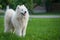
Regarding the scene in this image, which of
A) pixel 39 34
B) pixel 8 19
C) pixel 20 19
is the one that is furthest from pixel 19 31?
pixel 39 34

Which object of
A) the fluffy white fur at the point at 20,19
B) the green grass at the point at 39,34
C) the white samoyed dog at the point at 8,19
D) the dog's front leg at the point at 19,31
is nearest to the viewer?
the fluffy white fur at the point at 20,19

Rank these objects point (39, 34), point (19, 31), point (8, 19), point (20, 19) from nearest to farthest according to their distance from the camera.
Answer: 1. point (20, 19)
2. point (19, 31)
3. point (8, 19)
4. point (39, 34)

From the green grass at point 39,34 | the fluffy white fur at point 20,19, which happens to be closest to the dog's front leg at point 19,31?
the fluffy white fur at point 20,19

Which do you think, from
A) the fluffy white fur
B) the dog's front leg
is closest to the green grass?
the dog's front leg

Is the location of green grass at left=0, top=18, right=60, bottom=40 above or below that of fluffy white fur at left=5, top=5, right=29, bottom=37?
below

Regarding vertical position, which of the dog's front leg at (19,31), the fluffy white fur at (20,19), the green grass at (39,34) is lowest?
the green grass at (39,34)

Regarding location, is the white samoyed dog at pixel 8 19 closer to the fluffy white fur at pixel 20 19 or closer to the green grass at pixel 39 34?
the fluffy white fur at pixel 20 19

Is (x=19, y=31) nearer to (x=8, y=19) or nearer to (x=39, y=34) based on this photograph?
(x=8, y=19)

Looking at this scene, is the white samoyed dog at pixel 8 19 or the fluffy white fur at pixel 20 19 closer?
the fluffy white fur at pixel 20 19

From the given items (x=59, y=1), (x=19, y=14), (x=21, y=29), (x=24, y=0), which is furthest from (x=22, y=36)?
(x=59, y=1)

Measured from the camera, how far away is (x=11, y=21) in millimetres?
11125

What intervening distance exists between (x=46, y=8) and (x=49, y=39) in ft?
109

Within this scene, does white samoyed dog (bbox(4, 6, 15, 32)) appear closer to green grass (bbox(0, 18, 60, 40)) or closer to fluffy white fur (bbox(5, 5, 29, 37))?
→ fluffy white fur (bbox(5, 5, 29, 37))

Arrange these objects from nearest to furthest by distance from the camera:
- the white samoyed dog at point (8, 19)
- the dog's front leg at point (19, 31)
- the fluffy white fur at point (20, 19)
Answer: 1. the fluffy white fur at point (20, 19)
2. the dog's front leg at point (19, 31)
3. the white samoyed dog at point (8, 19)
